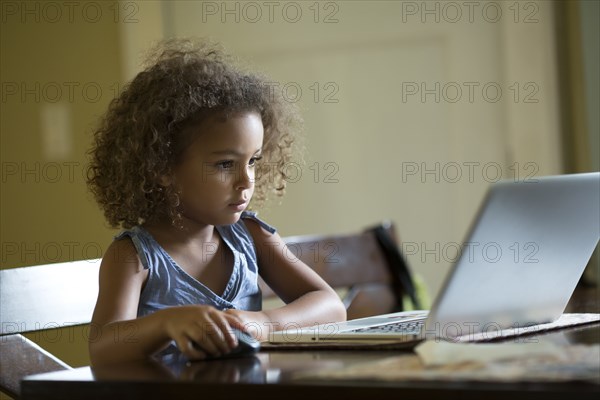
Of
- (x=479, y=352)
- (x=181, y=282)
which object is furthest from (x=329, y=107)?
(x=479, y=352)

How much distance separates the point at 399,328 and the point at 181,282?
0.38 m

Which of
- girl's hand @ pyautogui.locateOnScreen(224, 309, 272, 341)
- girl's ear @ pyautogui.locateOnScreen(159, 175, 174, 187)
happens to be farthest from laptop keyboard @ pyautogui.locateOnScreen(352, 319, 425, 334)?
girl's ear @ pyautogui.locateOnScreen(159, 175, 174, 187)

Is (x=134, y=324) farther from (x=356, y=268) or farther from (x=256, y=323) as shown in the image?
(x=356, y=268)

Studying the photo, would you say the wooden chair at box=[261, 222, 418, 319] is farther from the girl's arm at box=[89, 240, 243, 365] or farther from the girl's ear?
the girl's arm at box=[89, 240, 243, 365]

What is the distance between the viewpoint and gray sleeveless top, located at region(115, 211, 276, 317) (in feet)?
4.17

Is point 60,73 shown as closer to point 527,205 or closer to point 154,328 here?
point 154,328

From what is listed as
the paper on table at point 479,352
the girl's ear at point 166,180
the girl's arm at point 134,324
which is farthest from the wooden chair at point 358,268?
the paper on table at point 479,352

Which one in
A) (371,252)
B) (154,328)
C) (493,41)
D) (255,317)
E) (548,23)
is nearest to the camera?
(154,328)

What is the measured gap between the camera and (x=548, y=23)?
304 cm

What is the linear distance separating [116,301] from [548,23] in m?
2.24

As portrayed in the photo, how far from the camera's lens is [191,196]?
1.31 meters

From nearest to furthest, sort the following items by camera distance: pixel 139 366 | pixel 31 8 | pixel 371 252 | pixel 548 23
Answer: pixel 139 366, pixel 371 252, pixel 31 8, pixel 548 23

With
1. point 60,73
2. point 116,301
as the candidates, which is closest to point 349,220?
point 60,73

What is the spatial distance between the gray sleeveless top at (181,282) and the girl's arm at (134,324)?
0.02 m
